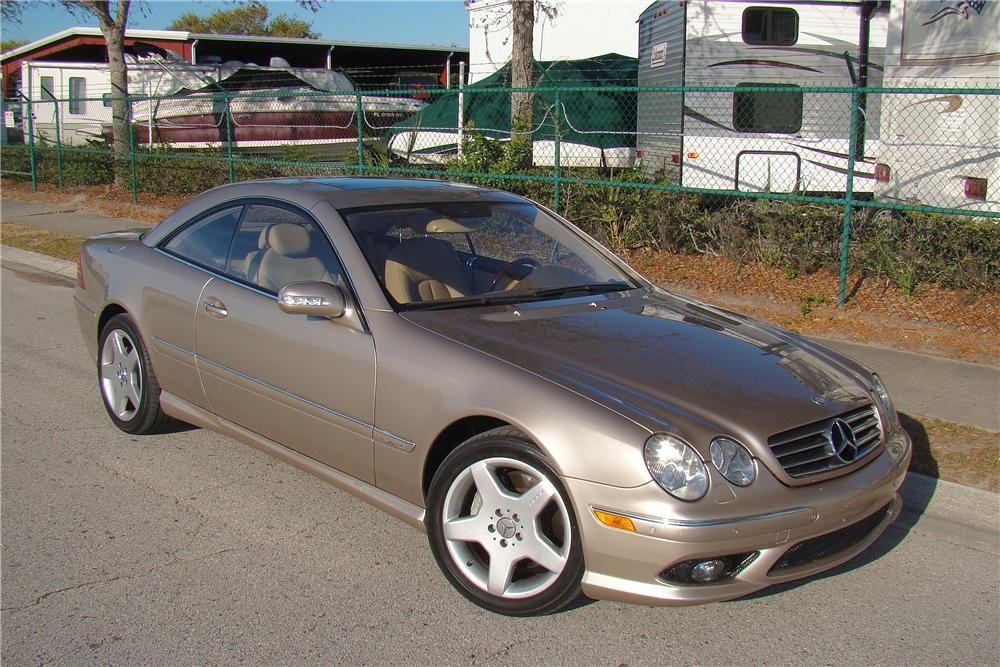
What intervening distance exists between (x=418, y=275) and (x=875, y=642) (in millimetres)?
2400

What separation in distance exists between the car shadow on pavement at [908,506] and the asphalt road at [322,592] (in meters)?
0.02

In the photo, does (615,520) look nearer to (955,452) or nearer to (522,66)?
(955,452)

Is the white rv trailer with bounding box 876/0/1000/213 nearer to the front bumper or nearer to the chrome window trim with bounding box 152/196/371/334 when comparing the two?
the front bumper

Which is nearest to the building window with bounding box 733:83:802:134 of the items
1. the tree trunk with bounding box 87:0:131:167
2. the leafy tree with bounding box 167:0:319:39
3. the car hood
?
the car hood

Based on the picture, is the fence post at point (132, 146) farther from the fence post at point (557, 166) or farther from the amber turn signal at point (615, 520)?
the amber turn signal at point (615, 520)

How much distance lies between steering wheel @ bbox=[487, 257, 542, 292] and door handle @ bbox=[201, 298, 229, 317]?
130 centimetres

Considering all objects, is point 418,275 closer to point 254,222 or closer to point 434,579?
point 254,222

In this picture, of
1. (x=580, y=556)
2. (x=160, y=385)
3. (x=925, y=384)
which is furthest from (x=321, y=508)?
(x=925, y=384)

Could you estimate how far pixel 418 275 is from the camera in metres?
4.46

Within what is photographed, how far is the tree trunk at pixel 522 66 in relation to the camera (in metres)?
11.4

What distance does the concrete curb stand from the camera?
11.9 m

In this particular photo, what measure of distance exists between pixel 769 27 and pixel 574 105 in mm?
3326

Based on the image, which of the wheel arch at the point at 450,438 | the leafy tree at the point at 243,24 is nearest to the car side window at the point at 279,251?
the wheel arch at the point at 450,438

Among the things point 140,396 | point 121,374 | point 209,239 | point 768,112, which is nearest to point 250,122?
point 768,112
